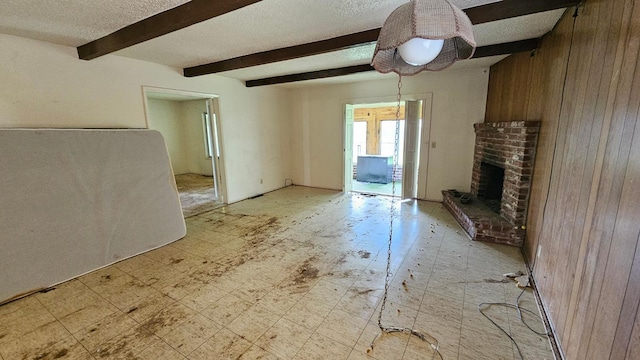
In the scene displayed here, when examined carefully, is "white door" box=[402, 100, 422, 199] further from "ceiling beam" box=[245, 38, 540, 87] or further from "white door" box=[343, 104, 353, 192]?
"ceiling beam" box=[245, 38, 540, 87]

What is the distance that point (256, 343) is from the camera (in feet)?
5.87

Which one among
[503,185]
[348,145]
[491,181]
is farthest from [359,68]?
[491,181]

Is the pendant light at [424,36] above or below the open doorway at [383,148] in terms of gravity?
above

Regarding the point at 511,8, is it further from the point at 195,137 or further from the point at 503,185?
the point at 195,137

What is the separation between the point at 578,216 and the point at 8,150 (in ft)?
15.2

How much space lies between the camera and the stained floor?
487 centimetres

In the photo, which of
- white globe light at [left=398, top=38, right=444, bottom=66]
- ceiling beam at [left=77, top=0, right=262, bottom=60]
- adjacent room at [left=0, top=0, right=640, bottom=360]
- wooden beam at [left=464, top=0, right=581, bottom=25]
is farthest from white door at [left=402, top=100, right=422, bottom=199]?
ceiling beam at [left=77, top=0, right=262, bottom=60]

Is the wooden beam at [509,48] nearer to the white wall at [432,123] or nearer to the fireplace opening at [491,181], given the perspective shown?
the white wall at [432,123]

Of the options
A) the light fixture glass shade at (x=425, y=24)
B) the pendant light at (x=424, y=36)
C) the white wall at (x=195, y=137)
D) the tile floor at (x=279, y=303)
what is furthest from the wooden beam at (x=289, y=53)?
the white wall at (x=195, y=137)

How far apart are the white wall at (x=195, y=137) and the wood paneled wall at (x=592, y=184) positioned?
25.8 ft

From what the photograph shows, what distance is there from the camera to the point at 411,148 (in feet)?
16.6

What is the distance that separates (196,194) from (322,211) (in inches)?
126

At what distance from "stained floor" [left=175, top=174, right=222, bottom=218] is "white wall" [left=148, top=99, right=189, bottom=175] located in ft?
1.55

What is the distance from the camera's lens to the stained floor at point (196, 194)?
4871mm
